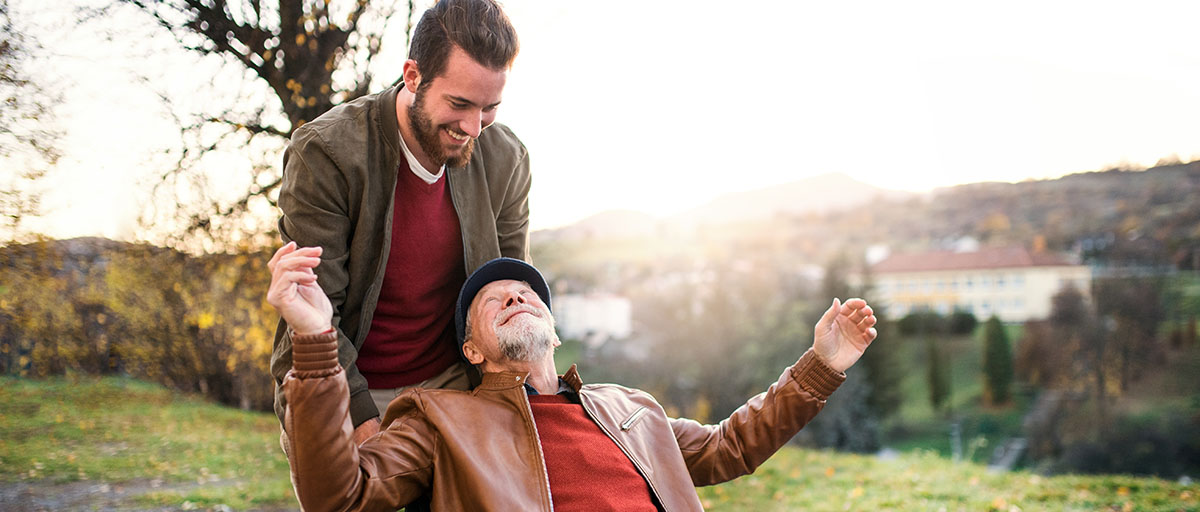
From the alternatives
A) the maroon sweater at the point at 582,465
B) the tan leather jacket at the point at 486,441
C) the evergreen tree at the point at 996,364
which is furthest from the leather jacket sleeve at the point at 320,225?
the evergreen tree at the point at 996,364

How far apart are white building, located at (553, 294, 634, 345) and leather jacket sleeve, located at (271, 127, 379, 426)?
9.66m

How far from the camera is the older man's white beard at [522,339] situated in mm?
2453

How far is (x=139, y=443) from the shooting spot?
6363 mm

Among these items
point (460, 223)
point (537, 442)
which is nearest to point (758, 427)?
point (537, 442)

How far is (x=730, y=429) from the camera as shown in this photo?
8.84 feet

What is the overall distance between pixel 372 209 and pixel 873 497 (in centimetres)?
644

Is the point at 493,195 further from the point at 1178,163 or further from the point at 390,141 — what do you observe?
the point at 1178,163

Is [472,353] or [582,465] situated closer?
[582,465]

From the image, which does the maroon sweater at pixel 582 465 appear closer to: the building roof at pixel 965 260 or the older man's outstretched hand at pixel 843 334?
the older man's outstretched hand at pixel 843 334

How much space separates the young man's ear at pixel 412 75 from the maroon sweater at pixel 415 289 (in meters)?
0.25

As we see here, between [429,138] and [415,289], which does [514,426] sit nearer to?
[415,289]

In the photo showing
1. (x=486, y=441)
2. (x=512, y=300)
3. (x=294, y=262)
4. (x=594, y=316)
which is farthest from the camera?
(x=594, y=316)

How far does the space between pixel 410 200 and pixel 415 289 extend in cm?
27

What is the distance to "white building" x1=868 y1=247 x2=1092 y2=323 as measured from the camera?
16484 millimetres
